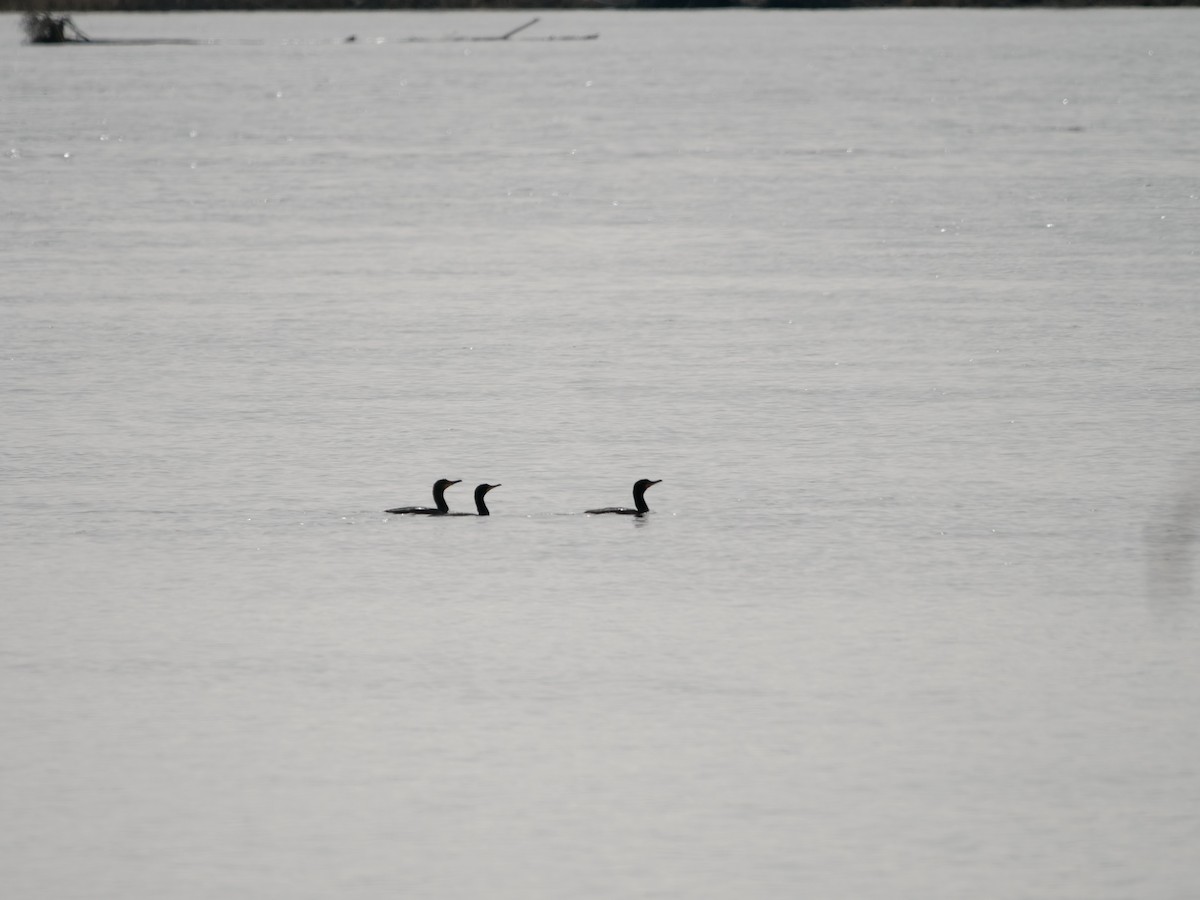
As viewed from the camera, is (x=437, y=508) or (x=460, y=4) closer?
(x=437, y=508)

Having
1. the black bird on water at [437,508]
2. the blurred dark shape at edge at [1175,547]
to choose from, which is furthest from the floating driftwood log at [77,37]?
the blurred dark shape at edge at [1175,547]

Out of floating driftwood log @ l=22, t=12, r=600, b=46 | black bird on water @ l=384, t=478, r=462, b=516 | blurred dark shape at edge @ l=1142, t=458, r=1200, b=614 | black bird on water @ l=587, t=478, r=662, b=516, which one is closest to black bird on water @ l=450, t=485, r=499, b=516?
black bird on water @ l=384, t=478, r=462, b=516

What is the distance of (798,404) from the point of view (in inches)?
779

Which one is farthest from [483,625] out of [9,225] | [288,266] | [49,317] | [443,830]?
[9,225]

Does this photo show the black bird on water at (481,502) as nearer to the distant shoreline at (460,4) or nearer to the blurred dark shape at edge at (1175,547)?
the blurred dark shape at edge at (1175,547)

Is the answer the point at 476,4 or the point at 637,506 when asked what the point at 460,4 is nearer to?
the point at 476,4

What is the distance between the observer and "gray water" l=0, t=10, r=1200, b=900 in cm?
955

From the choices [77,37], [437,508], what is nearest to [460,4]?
[77,37]

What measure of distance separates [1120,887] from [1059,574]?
5.14m

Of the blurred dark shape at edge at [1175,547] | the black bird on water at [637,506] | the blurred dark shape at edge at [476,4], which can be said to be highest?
the black bird on water at [637,506]

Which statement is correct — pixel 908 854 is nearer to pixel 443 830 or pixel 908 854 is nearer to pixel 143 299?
pixel 443 830

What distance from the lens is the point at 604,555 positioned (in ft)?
47.5

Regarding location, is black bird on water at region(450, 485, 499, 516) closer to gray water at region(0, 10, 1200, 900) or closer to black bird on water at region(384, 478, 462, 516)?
black bird on water at region(384, 478, 462, 516)

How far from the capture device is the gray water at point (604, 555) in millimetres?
9547
